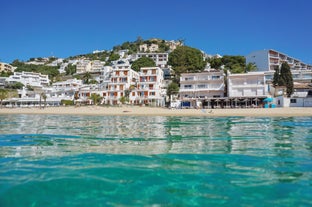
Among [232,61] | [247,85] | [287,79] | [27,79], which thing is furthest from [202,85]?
[27,79]

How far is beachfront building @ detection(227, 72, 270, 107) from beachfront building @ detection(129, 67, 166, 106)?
1819cm

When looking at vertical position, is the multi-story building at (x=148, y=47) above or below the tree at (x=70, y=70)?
above

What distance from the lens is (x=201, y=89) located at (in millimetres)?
54938

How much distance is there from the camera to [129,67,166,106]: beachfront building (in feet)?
198

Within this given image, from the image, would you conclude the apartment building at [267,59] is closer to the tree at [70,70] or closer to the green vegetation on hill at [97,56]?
the tree at [70,70]

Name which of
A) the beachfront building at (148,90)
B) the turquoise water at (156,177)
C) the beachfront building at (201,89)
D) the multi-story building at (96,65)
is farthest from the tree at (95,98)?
the multi-story building at (96,65)

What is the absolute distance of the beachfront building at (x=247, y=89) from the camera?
49.1 meters

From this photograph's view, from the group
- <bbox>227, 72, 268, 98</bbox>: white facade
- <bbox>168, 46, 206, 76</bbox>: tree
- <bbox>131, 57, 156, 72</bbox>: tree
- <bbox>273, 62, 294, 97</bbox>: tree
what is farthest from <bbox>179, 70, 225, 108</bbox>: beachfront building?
<bbox>131, 57, 156, 72</bbox>: tree

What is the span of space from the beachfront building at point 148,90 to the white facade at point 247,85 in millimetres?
18238

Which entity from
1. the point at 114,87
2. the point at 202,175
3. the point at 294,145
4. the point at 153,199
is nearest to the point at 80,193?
the point at 153,199

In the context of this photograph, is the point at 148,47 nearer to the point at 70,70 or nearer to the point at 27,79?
the point at 70,70

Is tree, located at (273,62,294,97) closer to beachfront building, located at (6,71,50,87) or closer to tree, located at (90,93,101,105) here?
tree, located at (90,93,101,105)

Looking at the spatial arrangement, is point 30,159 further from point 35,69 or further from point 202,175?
point 35,69

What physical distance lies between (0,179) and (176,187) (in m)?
3.93
